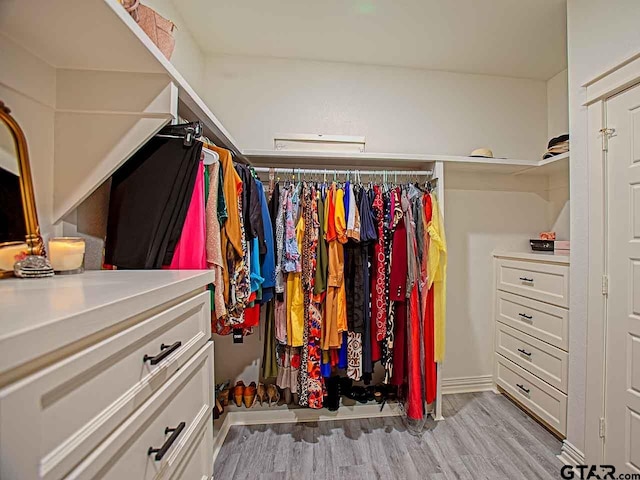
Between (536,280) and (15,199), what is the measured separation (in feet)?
8.47

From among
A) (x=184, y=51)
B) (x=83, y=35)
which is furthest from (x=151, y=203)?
(x=184, y=51)

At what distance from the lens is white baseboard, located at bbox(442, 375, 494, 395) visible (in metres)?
2.38

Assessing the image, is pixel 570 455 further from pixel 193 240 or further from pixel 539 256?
pixel 193 240

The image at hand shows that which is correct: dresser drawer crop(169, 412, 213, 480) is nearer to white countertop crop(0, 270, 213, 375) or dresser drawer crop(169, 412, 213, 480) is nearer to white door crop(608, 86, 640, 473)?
white countertop crop(0, 270, 213, 375)

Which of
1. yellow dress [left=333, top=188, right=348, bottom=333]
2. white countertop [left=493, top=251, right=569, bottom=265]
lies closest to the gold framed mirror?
yellow dress [left=333, top=188, right=348, bottom=333]

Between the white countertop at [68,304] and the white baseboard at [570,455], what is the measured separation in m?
2.10

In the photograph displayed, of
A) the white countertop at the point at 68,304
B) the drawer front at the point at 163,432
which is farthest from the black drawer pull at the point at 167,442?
the white countertop at the point at 68,304

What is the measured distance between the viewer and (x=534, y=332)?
196 centimetres

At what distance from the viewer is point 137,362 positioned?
0.61 metres

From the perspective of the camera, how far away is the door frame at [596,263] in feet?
4.74

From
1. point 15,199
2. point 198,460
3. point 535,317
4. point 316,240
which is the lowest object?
point 198,460

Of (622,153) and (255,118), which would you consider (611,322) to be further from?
(255,118)

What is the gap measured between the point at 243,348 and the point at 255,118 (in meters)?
1.75

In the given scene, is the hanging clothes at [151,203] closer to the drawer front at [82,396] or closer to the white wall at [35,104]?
the white wall at [35,104]
